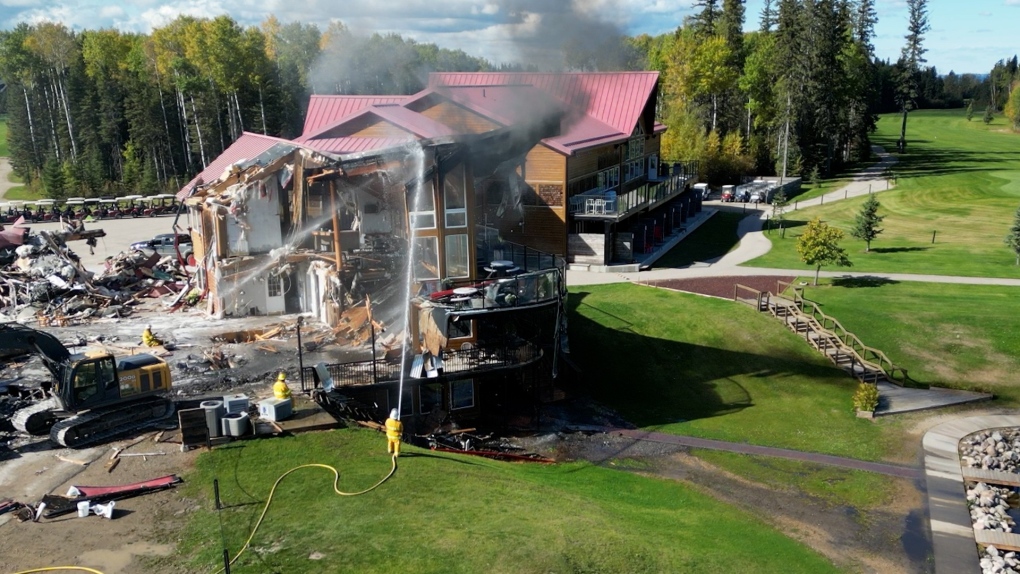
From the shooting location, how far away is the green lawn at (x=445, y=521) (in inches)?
618

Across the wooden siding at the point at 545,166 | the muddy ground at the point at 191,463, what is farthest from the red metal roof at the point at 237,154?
the wooden siding at the point at 545,166

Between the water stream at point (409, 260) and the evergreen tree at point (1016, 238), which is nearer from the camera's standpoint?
Answer: the water stream at point (409, 260)

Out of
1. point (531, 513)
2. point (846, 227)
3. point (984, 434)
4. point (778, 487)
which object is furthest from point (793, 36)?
point (531, 513)

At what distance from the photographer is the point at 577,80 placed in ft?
166

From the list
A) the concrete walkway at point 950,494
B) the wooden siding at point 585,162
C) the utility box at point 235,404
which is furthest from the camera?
the wooden siding at point 585,162

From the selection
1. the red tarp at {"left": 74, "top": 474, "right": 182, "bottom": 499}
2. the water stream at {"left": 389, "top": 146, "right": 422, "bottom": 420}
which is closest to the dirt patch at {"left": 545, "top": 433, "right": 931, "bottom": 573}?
the water stream at {"left": 389, "top": 146, "right": 422, "bottom": 420}

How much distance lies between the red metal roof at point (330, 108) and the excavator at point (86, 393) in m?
29.2

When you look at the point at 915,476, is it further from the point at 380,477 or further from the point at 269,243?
the point at 269,243

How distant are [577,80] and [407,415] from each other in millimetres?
31294

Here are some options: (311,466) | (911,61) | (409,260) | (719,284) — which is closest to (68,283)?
(409,260)

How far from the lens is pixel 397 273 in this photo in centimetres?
2883

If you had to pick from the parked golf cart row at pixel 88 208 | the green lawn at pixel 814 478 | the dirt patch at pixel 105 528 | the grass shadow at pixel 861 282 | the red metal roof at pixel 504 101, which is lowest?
the green lawn at pixel 814 478

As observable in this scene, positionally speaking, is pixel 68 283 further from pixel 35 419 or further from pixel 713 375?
pixel 713 375

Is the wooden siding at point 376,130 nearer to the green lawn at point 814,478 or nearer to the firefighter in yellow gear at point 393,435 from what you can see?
the firefighter in yellow gear at point 393,435
